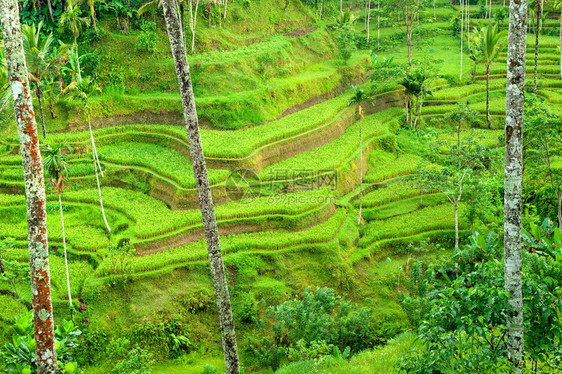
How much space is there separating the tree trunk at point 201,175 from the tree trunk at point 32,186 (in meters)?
2.50

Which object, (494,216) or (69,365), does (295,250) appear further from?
(69,365)

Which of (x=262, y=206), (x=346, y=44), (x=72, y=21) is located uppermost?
(x=72, y=21)

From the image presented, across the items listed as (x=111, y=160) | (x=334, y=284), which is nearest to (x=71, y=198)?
(x=111, y=160)

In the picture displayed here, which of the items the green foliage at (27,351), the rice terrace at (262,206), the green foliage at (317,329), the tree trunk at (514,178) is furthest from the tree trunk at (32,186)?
the green foliage at (317,329)

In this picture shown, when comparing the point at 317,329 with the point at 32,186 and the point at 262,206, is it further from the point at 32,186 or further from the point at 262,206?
the point at 32,186

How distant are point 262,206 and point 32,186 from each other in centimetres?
1342

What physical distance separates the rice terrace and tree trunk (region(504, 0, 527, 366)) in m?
0.03

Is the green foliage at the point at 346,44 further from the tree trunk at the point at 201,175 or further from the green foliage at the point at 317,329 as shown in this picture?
the tree trunk at the point at 201,175

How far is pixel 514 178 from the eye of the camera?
23.2 feet

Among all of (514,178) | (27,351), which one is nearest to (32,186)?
(27,351)

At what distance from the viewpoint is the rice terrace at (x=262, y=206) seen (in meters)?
7.48

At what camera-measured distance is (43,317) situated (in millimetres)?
7660

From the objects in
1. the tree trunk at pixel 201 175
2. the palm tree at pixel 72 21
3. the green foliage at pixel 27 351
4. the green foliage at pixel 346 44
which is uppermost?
the palm tree at pixel 72 21

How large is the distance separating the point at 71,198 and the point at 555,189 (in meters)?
19.5
